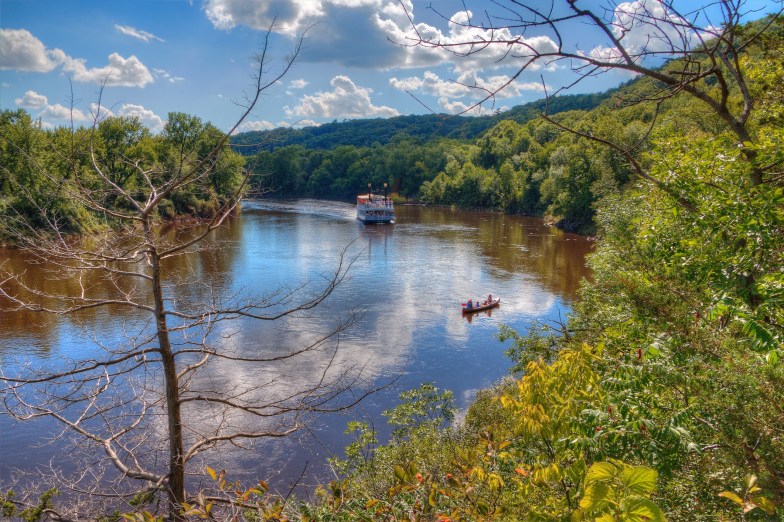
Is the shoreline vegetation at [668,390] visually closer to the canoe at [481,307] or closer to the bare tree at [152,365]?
the bare tree at [152,365]

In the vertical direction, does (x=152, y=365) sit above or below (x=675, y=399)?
below

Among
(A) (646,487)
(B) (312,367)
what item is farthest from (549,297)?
(A) (646,487)

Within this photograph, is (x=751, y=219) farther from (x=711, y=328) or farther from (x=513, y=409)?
(x=513, y=409)

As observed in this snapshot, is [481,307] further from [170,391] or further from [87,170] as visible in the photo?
[170,391]

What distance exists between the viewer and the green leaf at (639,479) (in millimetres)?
2406

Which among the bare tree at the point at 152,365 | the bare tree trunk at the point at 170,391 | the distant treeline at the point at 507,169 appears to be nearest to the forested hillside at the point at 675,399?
the bare tree trunk at the point at 170,391

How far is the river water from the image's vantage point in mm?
14750

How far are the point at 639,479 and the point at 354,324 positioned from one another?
21.7 m

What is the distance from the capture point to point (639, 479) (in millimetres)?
2463

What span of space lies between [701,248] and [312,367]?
15486 millimetres

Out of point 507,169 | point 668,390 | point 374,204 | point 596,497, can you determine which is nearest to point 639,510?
point 596,497

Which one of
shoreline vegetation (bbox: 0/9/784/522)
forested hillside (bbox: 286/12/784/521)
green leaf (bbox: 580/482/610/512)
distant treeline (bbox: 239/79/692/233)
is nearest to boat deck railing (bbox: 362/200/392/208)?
distant treeline (bbox: 239/79/692/233)

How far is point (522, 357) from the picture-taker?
1245cm

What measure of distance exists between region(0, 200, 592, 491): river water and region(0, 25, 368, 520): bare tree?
0.53 m
